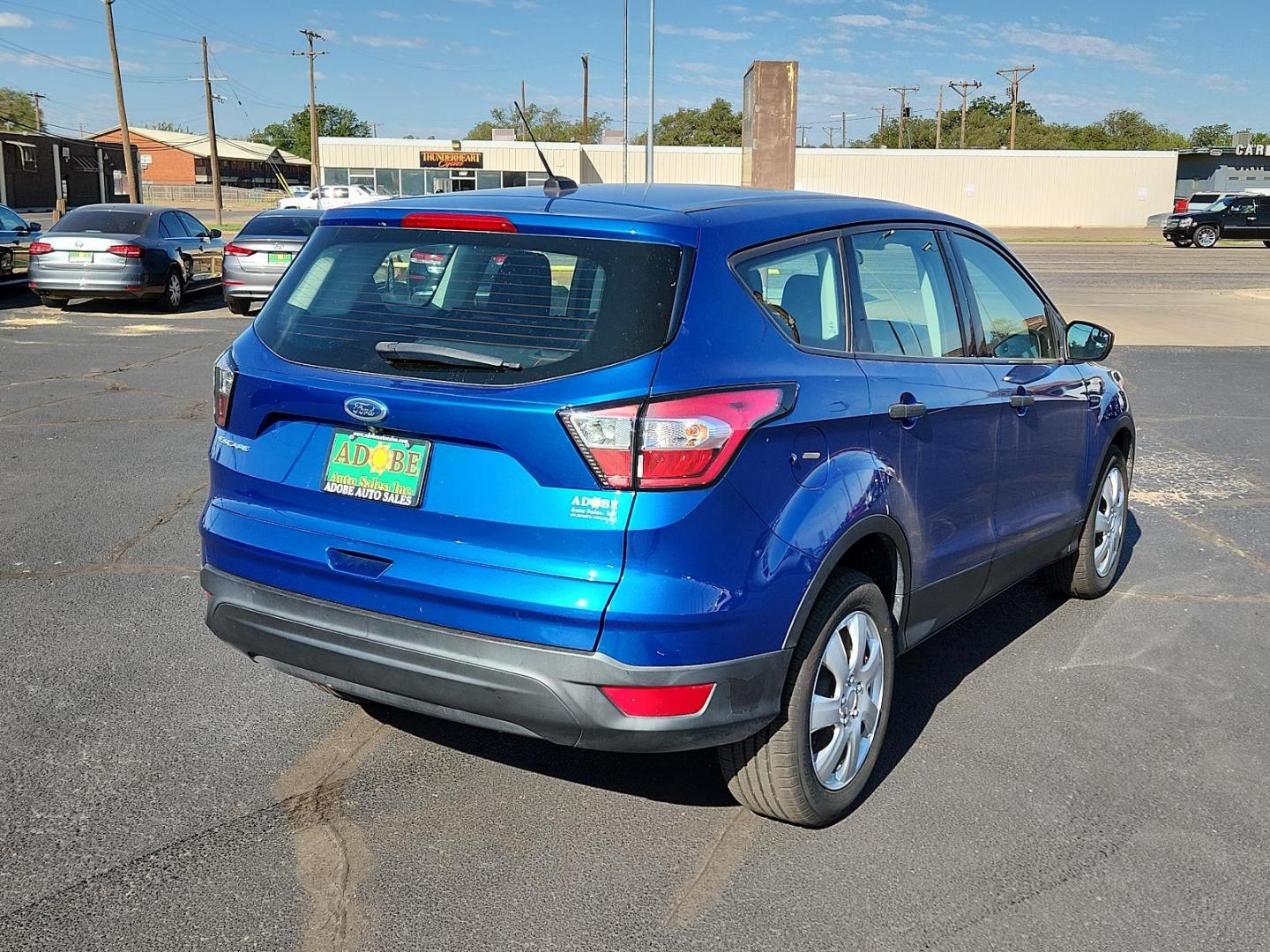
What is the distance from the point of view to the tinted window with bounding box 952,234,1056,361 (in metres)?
4.50

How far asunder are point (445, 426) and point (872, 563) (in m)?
1.45

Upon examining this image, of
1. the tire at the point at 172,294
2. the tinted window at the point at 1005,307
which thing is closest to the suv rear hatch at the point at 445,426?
the tinted window at the point at 1005,307

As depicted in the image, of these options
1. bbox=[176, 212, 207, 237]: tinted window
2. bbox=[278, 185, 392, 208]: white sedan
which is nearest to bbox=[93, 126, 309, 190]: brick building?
bbox=[278, 185, 392, 208]: white sedan

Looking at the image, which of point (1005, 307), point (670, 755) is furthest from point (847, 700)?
point (1005, 307)

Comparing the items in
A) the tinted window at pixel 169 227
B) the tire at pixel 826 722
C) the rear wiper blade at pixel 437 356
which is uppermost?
the rear wiper blade at pixel 437 356

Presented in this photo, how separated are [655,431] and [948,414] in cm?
147

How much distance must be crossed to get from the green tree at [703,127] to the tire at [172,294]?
104m

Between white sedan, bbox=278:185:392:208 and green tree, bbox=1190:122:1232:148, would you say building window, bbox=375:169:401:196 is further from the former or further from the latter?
green tree, bbox=1190:122:1232:148

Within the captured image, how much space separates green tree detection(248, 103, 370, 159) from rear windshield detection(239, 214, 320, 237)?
412 ft

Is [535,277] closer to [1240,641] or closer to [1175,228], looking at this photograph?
[1240,641]

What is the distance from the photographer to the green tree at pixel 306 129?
140 m

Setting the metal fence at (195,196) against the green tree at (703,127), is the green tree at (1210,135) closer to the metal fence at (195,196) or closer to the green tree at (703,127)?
the green tree at (703,127)

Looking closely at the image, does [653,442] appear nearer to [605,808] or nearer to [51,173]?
[605,808]

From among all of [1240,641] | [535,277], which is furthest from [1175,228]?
[535,277]
